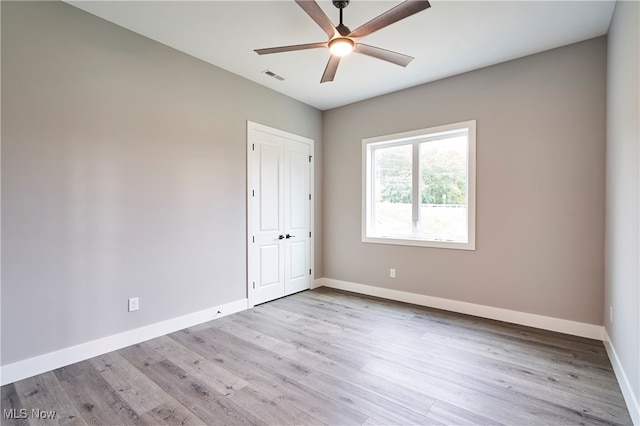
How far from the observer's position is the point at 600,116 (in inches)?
114

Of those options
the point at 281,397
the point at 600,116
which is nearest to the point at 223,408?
the point at 281,397

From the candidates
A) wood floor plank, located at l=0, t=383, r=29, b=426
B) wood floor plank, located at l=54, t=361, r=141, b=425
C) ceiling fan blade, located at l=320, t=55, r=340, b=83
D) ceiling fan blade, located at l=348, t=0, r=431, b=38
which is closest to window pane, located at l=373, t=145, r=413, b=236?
ceiling fan blade, located at l=320, t=55, r=340, b=83

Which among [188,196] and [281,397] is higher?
[188,196]

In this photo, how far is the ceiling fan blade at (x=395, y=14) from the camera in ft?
6.02

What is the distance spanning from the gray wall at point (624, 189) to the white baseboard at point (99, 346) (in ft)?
11.9

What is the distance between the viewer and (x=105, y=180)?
2707 millimetres

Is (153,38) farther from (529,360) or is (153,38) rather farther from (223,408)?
(529,360)

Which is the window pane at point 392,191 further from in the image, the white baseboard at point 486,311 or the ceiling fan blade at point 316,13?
the ceiling fan blade at point 316,13

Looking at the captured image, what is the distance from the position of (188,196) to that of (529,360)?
3613 millimetres

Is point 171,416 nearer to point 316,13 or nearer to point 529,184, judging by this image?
point 316,13

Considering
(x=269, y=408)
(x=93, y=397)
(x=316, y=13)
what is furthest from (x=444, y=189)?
(x=93, y=397)

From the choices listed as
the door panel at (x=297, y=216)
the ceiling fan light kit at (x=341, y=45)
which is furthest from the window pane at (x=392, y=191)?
the ceiling fan light kit at (x=341, y=45)

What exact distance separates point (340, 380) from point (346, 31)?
264 centimetres

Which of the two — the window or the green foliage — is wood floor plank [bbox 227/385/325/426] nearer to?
the window
